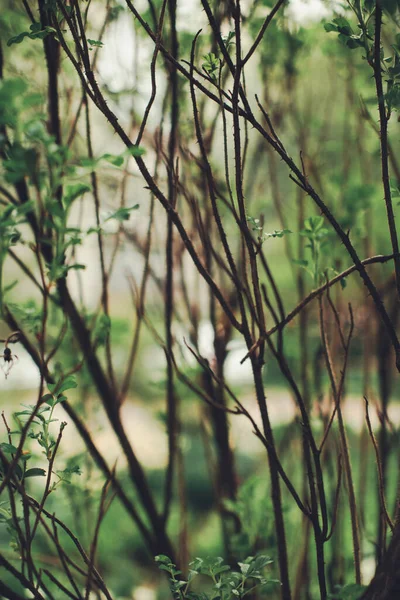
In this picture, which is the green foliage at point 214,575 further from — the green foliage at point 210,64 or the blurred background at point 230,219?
the green foliage at point 210,64

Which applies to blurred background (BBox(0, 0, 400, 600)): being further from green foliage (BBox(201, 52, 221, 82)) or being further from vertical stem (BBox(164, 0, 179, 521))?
green foliage (BBox(201, 52, 221, 82))

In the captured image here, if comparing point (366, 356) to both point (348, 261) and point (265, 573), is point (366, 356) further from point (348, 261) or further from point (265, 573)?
point (265, 573)

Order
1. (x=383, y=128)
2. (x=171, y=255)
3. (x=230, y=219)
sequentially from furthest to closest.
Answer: (x=230, y=219)
(x=171, y=255)
(x=383, y=128)

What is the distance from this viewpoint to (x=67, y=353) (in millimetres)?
1361

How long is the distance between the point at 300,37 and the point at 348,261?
50 centimetres

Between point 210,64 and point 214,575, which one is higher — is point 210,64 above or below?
above

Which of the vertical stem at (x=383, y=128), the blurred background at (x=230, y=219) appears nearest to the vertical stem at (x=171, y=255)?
the blurred background at (x=230, y=219)

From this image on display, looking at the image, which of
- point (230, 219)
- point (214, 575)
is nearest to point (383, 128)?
point (214, 575)

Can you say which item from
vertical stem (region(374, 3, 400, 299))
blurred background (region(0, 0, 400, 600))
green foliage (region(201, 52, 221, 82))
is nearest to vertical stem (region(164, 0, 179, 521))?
blurred background (region(0, 0, 400, 600))

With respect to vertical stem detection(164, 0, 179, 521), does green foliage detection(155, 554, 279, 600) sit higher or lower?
lower

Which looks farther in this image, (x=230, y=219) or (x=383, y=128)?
(x=230, y=219)

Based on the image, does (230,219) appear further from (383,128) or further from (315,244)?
(383,128)

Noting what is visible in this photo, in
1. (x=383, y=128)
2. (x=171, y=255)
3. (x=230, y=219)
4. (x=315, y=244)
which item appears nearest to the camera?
(x=383, y=128)

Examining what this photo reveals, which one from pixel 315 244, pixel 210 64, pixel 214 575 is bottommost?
pixel 214 575
